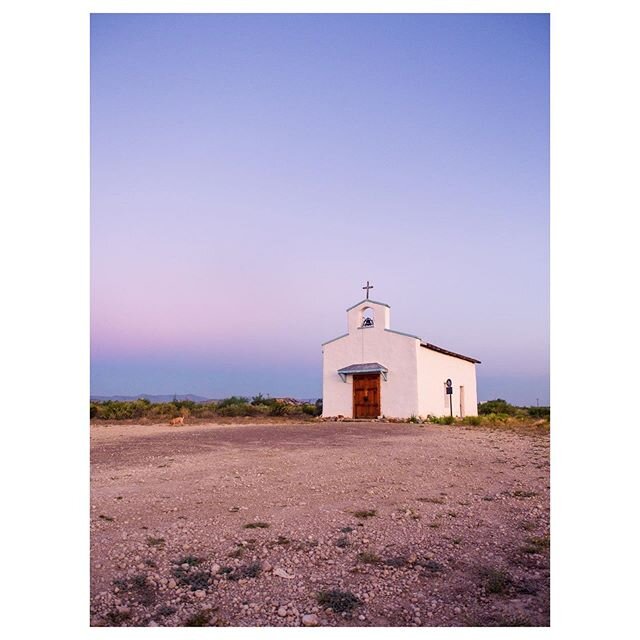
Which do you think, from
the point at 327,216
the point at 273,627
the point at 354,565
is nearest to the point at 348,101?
the point at 327,216

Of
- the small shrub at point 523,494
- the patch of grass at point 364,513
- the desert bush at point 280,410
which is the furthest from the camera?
the desert bush at point 280,410

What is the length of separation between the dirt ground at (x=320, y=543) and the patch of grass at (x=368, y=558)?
1 cm

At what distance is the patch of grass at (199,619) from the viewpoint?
11.0 feet

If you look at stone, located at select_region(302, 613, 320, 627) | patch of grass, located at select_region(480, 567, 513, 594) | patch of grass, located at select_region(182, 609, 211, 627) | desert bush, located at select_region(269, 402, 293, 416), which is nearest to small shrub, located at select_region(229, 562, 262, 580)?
patch of grass, located at select_region(182, 609, 211, 627)

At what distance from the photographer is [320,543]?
4.77 m

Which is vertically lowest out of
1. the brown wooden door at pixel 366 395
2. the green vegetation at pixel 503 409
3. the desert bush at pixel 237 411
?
the green vegetation at pixel 503 409

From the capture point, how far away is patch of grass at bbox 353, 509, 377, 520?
18.5ft

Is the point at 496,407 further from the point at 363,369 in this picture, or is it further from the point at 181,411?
the point at 181,411

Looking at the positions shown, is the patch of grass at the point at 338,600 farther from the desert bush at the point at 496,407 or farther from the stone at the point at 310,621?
the desert bush at the point at 496,407

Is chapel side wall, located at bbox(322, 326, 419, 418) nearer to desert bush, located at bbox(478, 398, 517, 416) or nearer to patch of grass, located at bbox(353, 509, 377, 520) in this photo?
desert bush, located at bbox(478, 398, 517, 416)

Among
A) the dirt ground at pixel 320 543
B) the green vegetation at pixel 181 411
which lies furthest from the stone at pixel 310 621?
the green vegetation at pixel 181 411

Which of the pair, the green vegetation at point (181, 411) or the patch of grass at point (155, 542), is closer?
the patch of grass at point (155, 542)

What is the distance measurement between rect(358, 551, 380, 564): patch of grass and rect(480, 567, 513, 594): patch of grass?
2.53 ft
